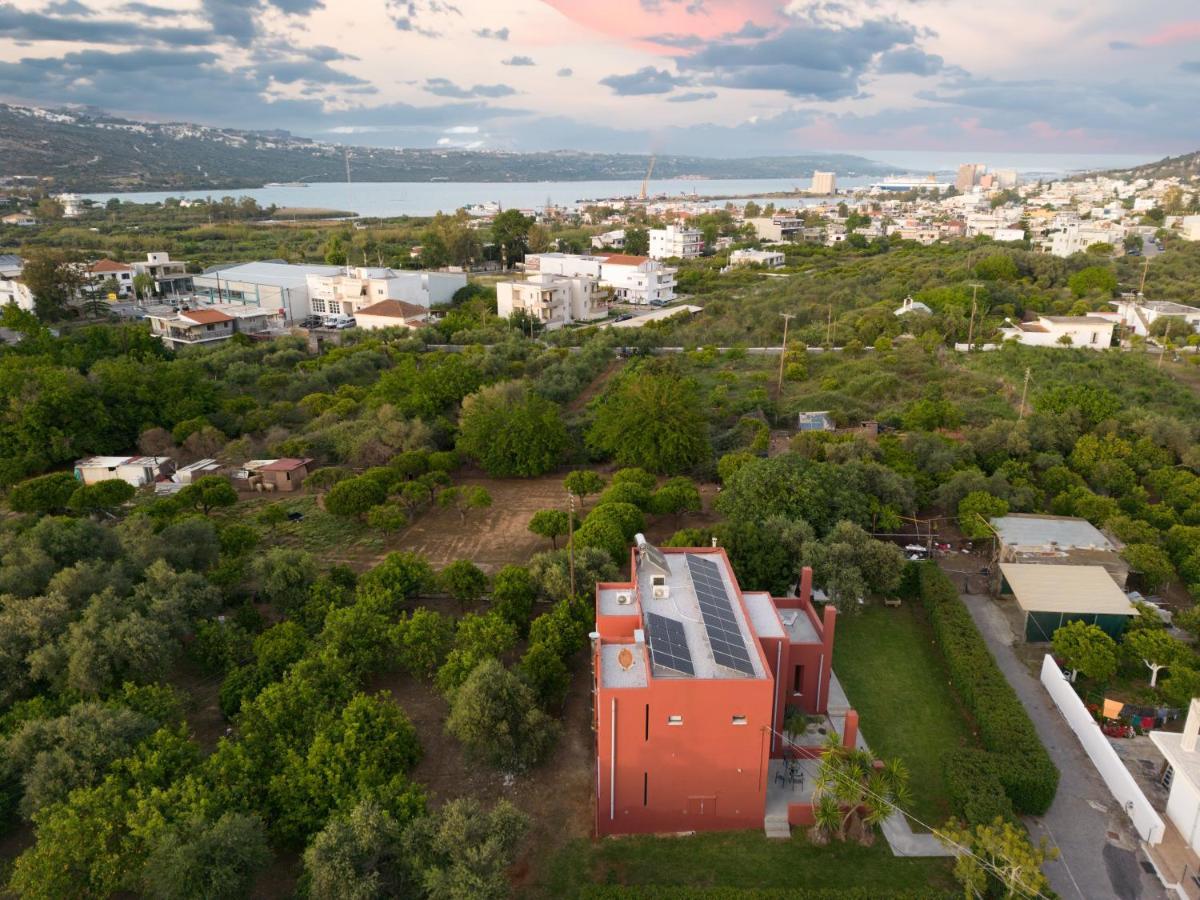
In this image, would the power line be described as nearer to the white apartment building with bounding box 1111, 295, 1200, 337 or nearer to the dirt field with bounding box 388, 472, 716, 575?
the dirt field with bounding box 388, 472, 716, 575

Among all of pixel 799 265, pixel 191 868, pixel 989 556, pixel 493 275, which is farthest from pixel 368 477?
pixel 799 265

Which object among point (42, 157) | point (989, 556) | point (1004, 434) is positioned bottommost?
point (989, 556)

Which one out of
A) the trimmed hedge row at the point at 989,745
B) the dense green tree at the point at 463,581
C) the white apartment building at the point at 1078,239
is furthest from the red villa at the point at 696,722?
the white apartment building at the point at 1078,239

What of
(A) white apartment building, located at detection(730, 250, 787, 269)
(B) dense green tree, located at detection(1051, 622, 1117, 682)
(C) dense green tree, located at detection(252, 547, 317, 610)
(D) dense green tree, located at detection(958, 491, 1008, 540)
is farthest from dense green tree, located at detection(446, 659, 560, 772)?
(A) white apartment building, located at detection(730, 250, 787, 269)

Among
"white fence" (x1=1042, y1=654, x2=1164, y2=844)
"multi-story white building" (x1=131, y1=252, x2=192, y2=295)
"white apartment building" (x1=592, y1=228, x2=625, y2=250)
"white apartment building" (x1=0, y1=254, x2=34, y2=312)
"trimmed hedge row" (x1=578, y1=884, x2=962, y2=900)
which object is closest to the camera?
"trimmed hedge row" (x1=578, y1=884, x2=962, y2=900)

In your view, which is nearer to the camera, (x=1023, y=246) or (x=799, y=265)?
(x=1023, y=246)

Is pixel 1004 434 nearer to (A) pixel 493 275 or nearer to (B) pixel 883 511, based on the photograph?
(B) pixel 883 511

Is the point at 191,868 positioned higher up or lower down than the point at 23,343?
lower down
